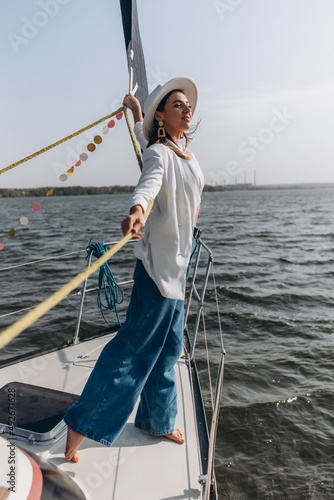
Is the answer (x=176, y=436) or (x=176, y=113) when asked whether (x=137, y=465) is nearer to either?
(x=176, y=436)

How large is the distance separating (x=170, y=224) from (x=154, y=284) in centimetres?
29

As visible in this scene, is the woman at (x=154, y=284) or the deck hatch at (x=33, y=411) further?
the deck hatch at (x=33, y=411)

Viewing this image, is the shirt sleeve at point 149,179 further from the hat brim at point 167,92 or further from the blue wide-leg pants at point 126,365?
the blue wide-leg pants at point 126,365

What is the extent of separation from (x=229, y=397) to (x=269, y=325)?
2158 mm

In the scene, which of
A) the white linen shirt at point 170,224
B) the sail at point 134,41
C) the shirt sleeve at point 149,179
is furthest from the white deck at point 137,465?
the sail at point 134,41

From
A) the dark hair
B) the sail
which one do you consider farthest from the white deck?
the sail

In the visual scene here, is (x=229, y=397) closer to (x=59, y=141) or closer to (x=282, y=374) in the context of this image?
(x=282, y=374)

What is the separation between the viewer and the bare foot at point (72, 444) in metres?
Answer: 2.01

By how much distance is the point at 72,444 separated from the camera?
202cm

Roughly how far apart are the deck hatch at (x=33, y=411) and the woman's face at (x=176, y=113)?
165 centimetres

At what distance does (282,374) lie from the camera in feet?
15.5

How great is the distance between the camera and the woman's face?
1.93m

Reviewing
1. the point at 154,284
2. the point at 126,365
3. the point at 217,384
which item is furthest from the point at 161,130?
the point at 217,384

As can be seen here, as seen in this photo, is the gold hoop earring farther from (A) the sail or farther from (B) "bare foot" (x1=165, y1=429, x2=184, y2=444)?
(B) "bare foot" (x1=165, y1=429, x2=184, y2=444)
